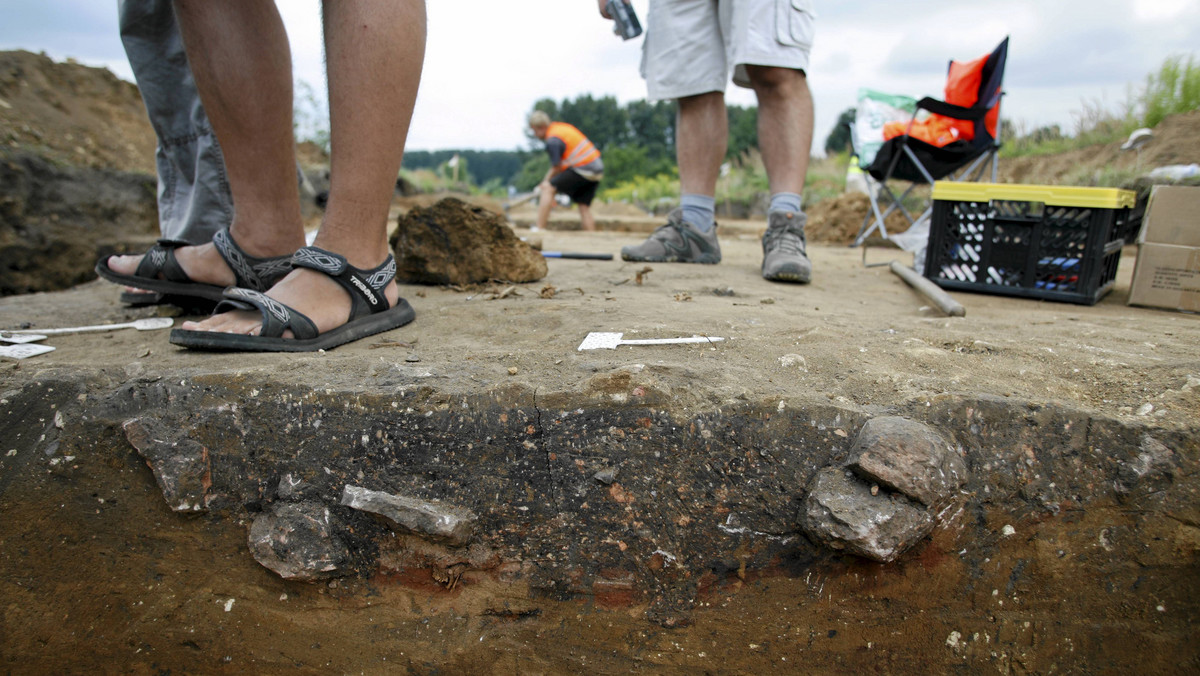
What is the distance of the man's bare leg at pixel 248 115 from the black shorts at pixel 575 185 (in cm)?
597

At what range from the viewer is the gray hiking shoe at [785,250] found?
2.43 meters

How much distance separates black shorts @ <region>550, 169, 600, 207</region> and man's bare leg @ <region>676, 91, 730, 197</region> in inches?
183

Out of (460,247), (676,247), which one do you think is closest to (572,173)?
(676,247)

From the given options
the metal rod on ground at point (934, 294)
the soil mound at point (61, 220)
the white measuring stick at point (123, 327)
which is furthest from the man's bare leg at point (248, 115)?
the soil mound at point (61, 220)

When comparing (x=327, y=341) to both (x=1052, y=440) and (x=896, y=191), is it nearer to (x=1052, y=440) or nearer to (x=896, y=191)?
(x=1052, y=440)

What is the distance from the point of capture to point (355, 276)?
1539 mm

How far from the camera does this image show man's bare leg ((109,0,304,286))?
160 cm

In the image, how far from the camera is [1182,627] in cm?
107

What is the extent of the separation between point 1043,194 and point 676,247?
141cm

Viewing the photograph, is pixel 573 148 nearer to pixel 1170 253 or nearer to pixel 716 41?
pixel 716 41

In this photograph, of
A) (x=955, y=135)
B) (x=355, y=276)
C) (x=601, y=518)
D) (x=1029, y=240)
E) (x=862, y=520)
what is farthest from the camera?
→ (x=955, y=135)

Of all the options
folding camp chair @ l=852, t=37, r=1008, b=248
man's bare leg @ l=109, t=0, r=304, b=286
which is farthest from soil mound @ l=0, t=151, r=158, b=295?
folding camp chair @ l=852, t=37, r=1008, b=248

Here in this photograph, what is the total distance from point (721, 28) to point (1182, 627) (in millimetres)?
2579

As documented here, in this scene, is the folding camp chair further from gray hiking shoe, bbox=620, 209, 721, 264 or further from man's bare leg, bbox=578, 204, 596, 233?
man's bare leg, bbox=578, 204, 596, 233
